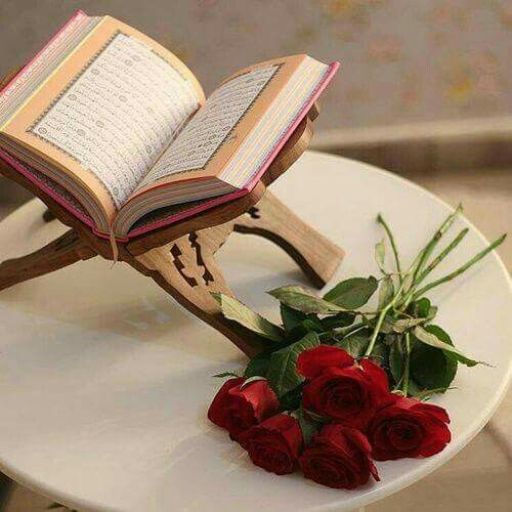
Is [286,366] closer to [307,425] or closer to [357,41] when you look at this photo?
[307,425]

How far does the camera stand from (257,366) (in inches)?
43.6

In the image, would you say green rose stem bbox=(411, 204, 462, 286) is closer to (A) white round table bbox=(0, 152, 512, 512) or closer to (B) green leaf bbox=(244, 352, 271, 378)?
(A) white round table bbox=(0, 152, 512, 512)

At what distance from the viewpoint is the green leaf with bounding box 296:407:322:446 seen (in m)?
1.01

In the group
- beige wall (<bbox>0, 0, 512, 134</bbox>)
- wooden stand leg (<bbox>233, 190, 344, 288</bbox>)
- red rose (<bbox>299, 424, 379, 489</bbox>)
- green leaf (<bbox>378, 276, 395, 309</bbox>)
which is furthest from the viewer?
beige wall (<bbox>0, 0, 512, 134</bbox>)

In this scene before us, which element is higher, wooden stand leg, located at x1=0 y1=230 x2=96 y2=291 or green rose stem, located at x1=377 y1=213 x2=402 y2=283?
green rose stem, located at x1=377 y1=213 x2=402 y2=283

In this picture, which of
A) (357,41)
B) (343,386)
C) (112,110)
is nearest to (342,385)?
(343,386)

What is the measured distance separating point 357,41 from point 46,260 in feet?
2.96

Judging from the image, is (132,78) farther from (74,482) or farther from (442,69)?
(442,69)

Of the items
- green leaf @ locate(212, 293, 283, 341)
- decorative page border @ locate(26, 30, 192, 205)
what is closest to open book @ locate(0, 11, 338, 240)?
decorative page border @ locate(26, 30, 192, 205)

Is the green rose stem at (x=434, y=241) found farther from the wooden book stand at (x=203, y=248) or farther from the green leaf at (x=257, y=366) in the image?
the green leaf at (x=257, y=366)

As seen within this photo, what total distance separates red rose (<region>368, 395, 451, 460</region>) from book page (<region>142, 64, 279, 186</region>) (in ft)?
1.04

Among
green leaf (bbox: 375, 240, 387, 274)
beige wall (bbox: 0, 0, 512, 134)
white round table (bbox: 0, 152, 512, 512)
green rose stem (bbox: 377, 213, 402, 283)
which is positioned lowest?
white round table (bbox: 0, 152, 512, 512)

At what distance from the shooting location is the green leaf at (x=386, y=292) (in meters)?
1.17

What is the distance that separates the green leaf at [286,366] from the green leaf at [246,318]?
0.16ft
